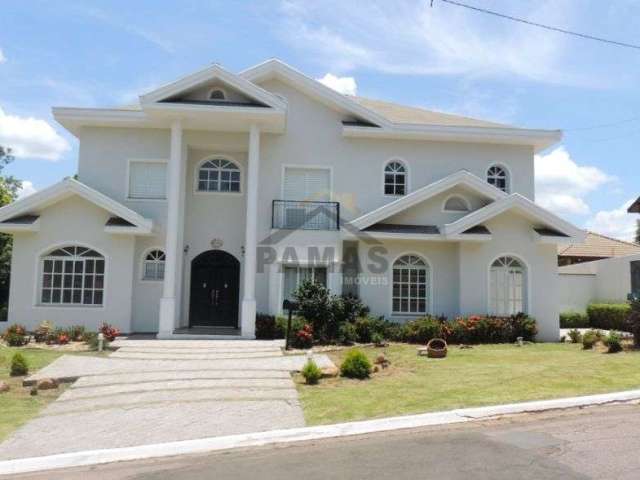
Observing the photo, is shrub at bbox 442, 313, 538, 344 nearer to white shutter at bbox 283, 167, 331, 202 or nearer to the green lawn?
the green lawn

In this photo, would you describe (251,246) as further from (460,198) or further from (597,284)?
(597,284)

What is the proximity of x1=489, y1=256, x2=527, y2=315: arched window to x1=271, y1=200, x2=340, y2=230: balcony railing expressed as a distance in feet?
17.1

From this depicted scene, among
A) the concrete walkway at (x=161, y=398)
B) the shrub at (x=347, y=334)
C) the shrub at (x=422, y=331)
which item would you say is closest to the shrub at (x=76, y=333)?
the concrete walkway at (x=161, y=398)

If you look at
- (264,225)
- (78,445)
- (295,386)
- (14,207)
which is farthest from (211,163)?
(78,445)

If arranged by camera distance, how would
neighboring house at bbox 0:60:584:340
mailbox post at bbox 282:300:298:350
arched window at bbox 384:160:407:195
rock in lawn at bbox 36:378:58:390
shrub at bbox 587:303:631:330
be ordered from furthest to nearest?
shrub at bbox 587:303:631:330, arched window at bbox 384:160:407:195, neighboring house at bbox 0:60:584:340, mailbox post at bbox 282:300:298:350, rock in lawn at bbox 36:378:58:390

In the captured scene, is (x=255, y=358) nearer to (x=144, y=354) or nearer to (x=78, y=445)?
(x=144, y=354)

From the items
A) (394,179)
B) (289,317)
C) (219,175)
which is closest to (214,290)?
(219,175)

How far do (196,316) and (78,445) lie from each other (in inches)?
429

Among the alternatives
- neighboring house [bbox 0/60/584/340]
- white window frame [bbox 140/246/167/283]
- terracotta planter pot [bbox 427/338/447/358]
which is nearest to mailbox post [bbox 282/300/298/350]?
neighboring house [bbox 0/60/584/340]

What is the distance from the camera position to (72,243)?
16.6 meters

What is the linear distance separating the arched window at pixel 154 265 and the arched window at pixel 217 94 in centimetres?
507

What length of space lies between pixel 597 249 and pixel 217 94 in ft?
73.6

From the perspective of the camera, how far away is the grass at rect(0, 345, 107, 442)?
7.94 metres

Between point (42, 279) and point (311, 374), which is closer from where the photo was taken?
point (311, 374)
